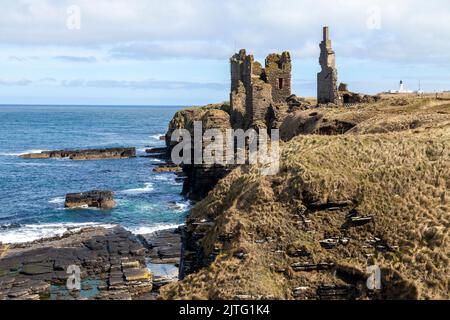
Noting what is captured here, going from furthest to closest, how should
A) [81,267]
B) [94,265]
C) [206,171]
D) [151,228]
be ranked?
[206,171]
[151,228]
[94,265]
[81,267]

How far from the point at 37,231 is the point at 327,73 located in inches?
1410

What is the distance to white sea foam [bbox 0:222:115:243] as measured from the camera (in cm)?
4872

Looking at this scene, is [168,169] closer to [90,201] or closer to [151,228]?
[90,201]

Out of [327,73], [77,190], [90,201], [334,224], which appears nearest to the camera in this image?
[334,224]

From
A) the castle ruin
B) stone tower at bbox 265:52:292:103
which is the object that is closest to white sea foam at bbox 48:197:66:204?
the castle ruin

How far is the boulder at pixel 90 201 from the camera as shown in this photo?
61.8m

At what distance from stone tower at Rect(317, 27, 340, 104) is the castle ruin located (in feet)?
21.3

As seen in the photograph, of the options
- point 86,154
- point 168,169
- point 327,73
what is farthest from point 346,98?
point 86,154

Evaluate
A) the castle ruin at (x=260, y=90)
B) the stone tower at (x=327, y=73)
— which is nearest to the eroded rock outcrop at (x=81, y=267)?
the castle ruin at (x=260, y=90)

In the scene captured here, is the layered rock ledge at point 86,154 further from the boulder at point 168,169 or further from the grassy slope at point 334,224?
the grassy slope at point 334,224

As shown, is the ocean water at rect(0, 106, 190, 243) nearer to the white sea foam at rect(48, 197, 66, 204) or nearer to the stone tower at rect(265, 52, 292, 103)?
the white sea foam at rect(48, 197, 66, 204)

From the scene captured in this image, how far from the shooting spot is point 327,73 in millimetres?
63094
